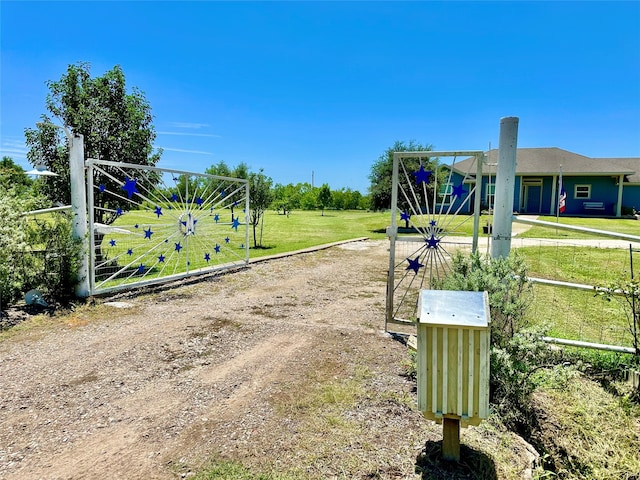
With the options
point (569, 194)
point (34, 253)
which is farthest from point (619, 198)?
point (34, 253)

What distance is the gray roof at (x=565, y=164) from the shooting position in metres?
24.3

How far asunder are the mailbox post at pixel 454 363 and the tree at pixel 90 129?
7446 millimetres

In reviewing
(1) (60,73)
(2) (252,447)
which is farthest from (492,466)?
(1) (60,73)

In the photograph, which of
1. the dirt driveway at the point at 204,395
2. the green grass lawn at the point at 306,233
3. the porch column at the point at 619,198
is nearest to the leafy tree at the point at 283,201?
the green grass lawn at the point at 306,233

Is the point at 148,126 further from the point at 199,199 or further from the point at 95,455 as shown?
the point at 95,455

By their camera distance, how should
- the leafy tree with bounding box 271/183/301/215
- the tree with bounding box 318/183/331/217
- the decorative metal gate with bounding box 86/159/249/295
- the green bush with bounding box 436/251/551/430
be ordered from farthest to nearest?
the tree with bounding box 318/183/331/217 < the leafy tree with bounding box 271/183/301/215 < the decorative metal gate with bounding box 86/159/249/295 < the green bush with bounding box 436/251/551/430

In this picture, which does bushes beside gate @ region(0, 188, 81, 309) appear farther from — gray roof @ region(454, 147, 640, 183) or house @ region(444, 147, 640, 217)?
gray roof @ region(454, 147, 640, 183)

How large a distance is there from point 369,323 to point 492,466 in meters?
2.85

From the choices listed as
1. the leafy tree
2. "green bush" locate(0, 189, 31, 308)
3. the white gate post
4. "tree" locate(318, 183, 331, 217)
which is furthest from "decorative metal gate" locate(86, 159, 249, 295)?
"tree" locate(318, 183, 331, 217)

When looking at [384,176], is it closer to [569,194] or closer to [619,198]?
[569,194]

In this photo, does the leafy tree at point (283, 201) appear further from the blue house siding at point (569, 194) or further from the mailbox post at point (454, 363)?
the mailbox post at point (454, 363)

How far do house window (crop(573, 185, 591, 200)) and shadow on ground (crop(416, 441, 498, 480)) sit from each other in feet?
92.7

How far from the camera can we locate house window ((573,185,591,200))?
977 inches

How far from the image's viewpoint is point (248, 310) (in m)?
5.58
